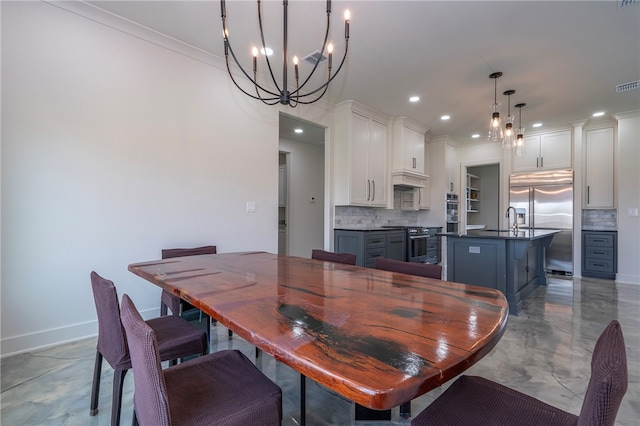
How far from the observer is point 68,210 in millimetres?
2316

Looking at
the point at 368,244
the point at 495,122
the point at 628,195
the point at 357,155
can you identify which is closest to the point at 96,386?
the point at 368,244

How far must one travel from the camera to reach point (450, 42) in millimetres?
2873

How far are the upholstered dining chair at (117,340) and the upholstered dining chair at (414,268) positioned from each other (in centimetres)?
109

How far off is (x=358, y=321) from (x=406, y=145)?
4842 millimetres

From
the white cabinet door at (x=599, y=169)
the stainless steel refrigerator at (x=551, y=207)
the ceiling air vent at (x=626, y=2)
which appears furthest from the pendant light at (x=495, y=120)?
the white cabinet door at (x=599, y=169)

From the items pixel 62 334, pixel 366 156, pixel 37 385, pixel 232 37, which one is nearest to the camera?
pixel 37 385

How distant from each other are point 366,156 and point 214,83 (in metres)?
2.50

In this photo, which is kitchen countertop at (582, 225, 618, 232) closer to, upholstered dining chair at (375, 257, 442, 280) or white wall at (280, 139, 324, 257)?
white wall at (280, 139, 324, 257)

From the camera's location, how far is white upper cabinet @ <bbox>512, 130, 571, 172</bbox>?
17.6ft

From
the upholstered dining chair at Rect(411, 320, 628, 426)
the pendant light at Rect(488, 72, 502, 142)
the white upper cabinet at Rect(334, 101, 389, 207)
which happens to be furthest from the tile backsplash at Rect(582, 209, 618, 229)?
the upholstered dining chair at Rect(411, 320, 628, 426)

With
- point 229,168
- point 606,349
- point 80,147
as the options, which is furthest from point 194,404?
point 229,168

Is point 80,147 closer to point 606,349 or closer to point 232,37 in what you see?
point 232,37

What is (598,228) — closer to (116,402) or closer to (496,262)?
(496,262)

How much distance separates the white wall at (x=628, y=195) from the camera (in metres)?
4.66
